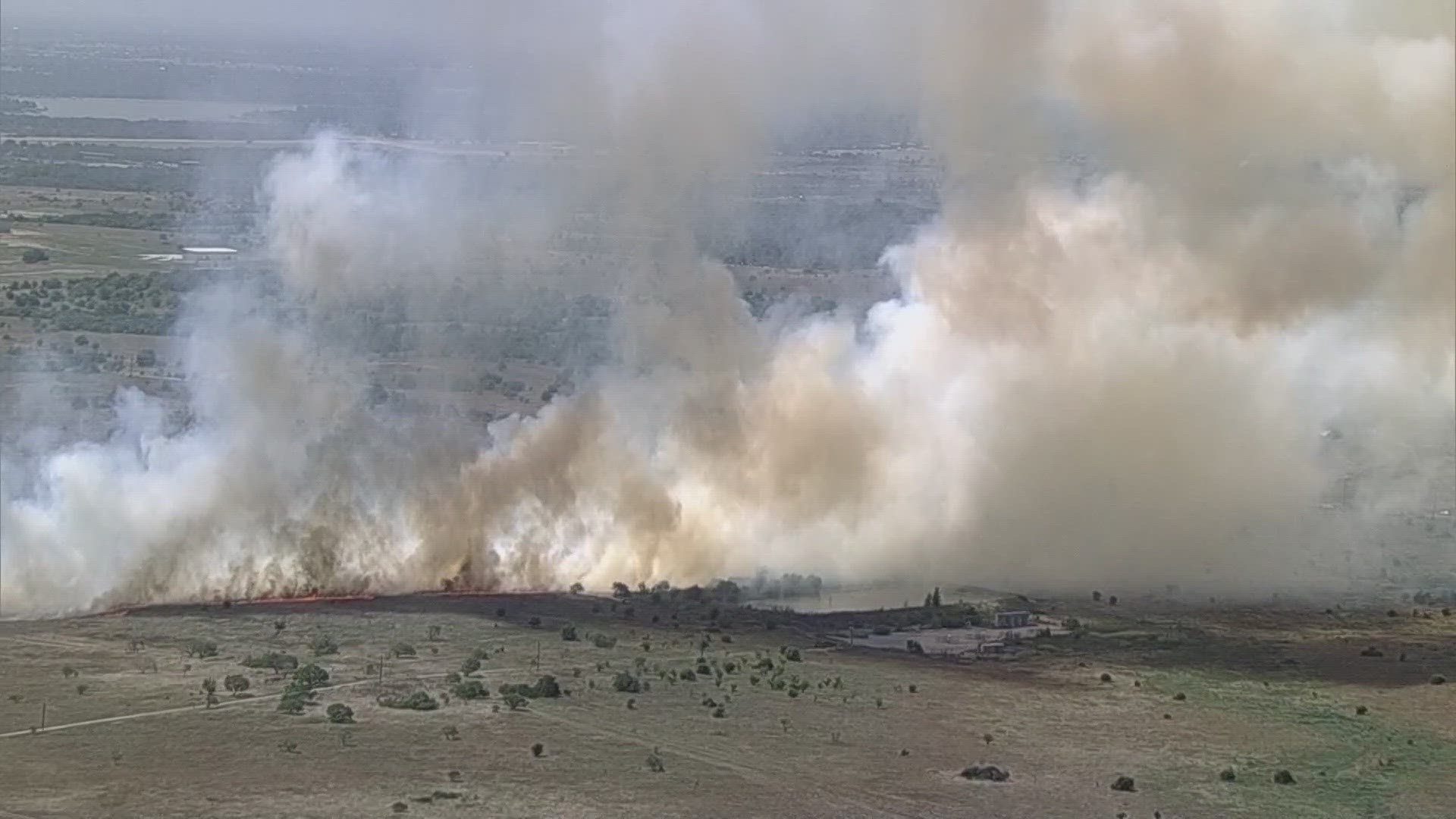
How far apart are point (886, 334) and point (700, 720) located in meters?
25.3

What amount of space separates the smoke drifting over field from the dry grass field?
10.5 feet

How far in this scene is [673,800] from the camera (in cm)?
3969

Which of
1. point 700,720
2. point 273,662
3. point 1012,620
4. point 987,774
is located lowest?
point 987,774

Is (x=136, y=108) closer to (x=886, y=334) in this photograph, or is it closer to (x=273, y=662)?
(x=886, y=334)

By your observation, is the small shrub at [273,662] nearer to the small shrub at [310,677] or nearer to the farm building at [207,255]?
the small shrub at [310,677]

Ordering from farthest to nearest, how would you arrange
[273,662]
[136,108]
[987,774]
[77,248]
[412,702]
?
[136,108]
[77,248]
[273,662]
[412,702]
[987,774]

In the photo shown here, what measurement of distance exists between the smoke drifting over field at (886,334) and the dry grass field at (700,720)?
3.21 m

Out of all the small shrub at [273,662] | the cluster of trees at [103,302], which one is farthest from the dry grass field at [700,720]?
the cluster of trees at [103,302]

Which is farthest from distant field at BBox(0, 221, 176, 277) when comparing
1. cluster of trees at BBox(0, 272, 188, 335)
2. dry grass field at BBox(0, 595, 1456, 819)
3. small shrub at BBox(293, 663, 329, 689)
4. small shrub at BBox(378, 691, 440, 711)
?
small shrub at BBox(378, 691, 440, 711)

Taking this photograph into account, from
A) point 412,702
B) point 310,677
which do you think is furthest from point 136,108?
point 412,702

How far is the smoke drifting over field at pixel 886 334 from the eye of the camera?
5834 centimetres

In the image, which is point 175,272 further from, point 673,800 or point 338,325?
point 673,800

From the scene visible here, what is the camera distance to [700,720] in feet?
150

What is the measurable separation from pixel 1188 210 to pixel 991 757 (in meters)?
27.8
